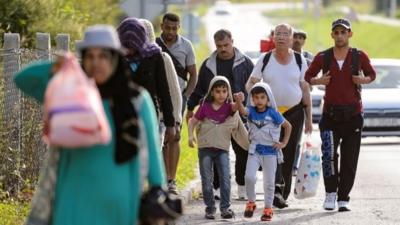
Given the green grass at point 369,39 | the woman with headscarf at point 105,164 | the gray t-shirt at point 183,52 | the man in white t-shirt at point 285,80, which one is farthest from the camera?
the green grass at point 369,39

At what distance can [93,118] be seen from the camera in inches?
235

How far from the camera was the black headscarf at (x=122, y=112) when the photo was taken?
6328mm

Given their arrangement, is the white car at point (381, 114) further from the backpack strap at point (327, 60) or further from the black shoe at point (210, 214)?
the black shoe at point (210, 214)

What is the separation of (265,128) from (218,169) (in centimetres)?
59

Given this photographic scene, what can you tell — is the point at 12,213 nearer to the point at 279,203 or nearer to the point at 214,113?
the point at 214,113

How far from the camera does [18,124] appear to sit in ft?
41.7

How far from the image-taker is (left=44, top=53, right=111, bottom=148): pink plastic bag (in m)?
5.95

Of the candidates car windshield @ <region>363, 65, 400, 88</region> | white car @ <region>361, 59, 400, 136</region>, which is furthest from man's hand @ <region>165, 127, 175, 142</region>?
car windshield @ <region>363, 65, 400, 88</region>

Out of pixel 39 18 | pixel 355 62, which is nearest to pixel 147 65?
pixel 355 62

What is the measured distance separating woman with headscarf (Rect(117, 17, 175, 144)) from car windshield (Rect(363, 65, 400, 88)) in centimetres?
1210

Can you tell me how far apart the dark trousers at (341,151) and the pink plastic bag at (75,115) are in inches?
293

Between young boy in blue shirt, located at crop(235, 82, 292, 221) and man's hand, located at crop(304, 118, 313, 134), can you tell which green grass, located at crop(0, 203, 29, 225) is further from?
man's hand, located at crop(304, 118, 313, 134)

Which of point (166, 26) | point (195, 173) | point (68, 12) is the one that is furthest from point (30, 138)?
point (68, 12)

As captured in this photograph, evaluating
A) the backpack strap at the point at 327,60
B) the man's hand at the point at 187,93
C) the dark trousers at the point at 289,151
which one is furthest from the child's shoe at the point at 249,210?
the man's hand at the point at 187,93
